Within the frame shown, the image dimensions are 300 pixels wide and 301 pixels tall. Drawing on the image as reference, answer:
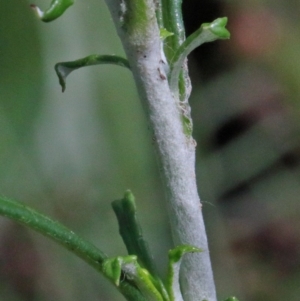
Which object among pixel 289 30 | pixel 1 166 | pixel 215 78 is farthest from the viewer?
pixel 215 78

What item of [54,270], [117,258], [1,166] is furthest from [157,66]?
[54,270]

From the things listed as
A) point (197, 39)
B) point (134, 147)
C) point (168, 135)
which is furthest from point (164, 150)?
point (134, 147)

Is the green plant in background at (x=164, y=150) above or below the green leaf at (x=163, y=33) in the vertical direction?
below

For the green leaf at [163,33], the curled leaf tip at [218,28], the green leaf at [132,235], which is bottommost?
the green leaf at [132,235]

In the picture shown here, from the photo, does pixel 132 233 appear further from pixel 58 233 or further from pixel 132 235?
pixel 58 233

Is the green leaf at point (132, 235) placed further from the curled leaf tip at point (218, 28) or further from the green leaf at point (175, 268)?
the curled leaf tip at point (218, 28)

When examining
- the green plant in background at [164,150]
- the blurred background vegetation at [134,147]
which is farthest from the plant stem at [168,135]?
the blurred background vegetation at [134,147]

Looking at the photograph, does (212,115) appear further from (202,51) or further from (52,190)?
(52,190)
